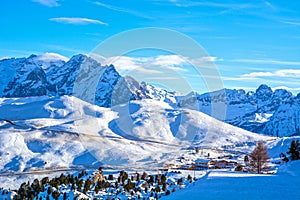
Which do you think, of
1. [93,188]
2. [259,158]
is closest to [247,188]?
[259,158]

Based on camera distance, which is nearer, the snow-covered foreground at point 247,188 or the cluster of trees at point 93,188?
the snow-covered foreground at point 247,188

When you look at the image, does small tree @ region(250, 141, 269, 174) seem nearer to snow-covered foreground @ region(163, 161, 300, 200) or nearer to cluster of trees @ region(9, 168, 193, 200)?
cluster of trees @ region(9, 168, 193, 200)

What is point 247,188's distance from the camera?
1346 inches

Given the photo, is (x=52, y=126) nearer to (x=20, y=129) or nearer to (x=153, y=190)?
(x=20, y=129)

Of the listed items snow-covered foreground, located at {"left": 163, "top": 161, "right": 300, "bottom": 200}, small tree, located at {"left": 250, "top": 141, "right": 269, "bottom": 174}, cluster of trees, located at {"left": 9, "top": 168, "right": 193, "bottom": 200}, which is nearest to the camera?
snow-covered foreground, located at {"left": 163, "top": 161, "right": 300, "bottom": 200}

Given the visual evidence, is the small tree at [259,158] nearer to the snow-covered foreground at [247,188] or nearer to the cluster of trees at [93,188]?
the cluster of trees at [93,188]

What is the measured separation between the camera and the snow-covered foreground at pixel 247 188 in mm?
32062

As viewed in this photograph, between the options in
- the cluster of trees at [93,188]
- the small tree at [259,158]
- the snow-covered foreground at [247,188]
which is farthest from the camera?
the small tree at [259,158]

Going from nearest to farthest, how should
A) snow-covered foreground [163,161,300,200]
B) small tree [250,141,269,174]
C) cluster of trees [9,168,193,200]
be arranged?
snow-covered foreground [163,161,300,200] → cluster of trees [9,168,193,200] → small tree [250,141,269,174]

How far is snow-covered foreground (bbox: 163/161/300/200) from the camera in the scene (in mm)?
32062

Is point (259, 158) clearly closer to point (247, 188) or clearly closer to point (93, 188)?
point (93, 188)

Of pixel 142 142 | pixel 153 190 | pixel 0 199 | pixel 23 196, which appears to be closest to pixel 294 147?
pixel 153 190

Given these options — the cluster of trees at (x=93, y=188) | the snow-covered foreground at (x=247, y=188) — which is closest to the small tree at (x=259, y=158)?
the cluster of trees at (x=93, y=188)

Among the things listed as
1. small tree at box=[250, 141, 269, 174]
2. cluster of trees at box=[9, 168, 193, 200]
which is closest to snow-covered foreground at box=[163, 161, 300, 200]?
cluster of trees at box=[9, 168, 193, 200]
